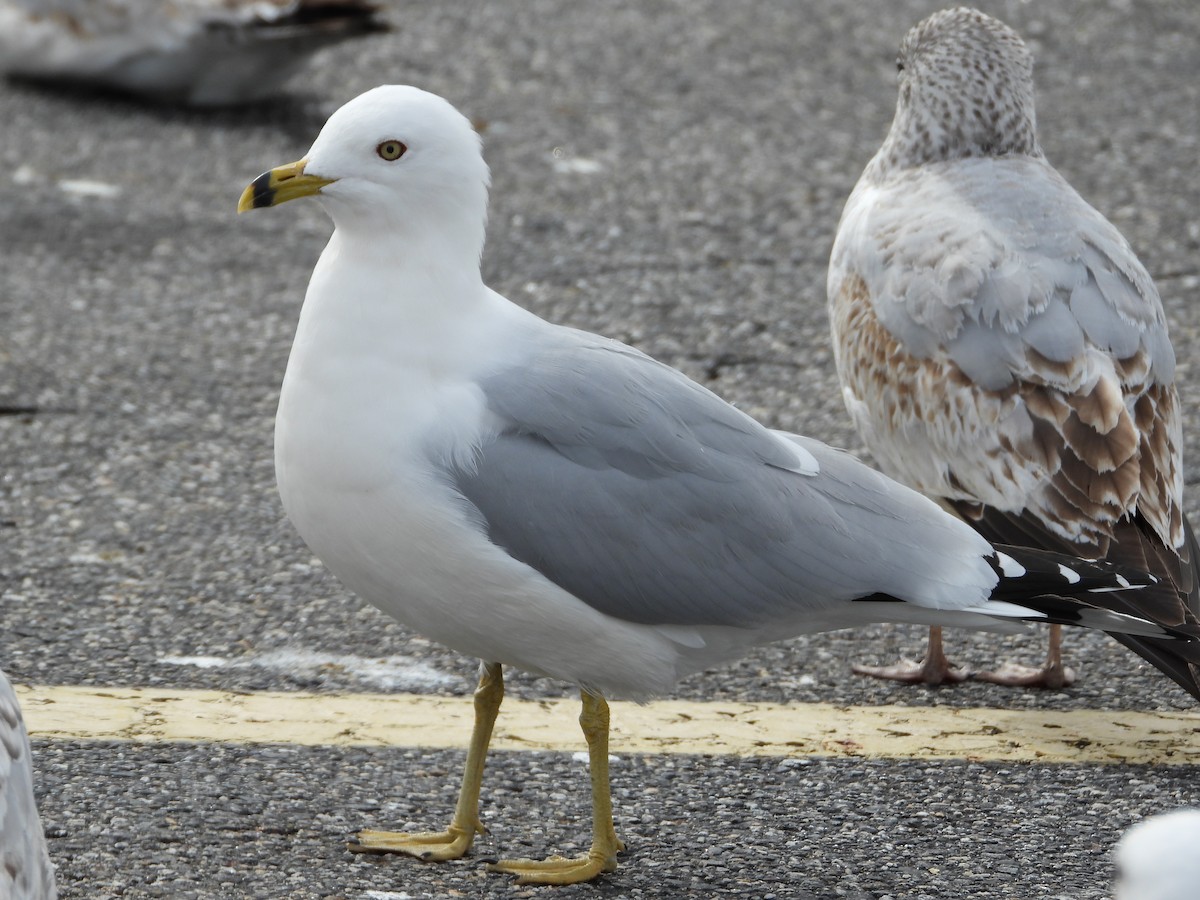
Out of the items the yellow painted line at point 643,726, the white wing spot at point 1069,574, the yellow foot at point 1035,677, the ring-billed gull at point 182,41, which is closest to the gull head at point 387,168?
the yellow painted line at point 643,726

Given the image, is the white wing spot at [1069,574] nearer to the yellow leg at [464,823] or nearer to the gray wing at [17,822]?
the yellow leg at [464,823]

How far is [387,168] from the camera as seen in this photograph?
10.1ft

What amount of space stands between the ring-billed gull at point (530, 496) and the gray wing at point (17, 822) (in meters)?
0.73

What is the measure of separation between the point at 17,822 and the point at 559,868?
3.49ft

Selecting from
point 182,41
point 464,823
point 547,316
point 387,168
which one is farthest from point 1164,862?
point 182,41

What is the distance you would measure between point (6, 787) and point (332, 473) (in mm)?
832

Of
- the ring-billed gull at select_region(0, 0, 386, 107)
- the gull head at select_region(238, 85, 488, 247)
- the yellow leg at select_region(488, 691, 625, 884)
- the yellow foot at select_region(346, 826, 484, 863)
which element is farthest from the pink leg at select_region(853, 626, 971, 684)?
the ring-billed gull at select_region(0, 0, 386, 107)

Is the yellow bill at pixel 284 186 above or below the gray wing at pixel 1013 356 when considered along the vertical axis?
above

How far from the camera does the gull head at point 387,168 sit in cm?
309

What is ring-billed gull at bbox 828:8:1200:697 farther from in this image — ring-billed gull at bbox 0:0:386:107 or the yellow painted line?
ring-billed gull at bbox 0:0:386:107

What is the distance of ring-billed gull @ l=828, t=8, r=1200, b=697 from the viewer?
3.59 metres

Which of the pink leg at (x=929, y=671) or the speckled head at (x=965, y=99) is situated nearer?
the pink leg at (x=929, y=671)

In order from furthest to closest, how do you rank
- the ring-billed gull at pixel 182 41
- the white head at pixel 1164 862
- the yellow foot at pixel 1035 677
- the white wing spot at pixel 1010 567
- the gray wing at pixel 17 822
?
1. the ring-billed gull at pixel 182 41
2. the yellow foot at pixel 1035 677
3. the white wing spot at pixel 1010 567
4. the gray wing at pixel 17 822
5. the white head at pixel 1164 862

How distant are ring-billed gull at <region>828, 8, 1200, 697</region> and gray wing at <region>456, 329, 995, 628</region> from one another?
0.55m
